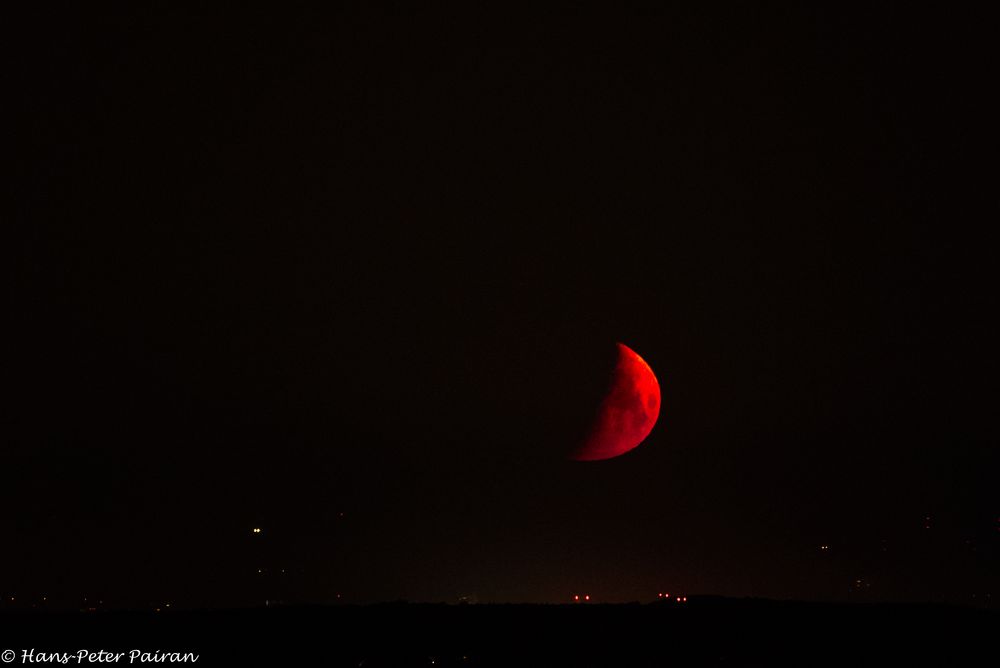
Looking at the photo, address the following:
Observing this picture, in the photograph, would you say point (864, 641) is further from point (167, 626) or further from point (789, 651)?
point (167, 626)

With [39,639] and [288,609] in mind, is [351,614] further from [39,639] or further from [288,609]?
[39,639]

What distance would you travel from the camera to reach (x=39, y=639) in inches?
415

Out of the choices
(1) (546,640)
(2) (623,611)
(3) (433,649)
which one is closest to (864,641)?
(2) (623,611)

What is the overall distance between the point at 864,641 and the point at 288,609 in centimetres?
683

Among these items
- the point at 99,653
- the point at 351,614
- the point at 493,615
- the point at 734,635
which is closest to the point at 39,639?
the point at 99,653

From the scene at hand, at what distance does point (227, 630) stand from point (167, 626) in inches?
27.7

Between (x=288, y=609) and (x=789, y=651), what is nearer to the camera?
(x=789, y=651)

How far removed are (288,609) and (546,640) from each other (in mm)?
3220

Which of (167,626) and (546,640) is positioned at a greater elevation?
(167,626)

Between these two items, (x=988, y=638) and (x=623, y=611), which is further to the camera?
(x=623, y=611)

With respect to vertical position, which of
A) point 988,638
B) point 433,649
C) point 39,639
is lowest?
point 988,638

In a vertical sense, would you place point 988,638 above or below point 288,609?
below

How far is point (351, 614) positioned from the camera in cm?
1162

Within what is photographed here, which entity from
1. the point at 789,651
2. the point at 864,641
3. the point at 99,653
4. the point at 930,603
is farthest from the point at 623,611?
the point at 99,653
